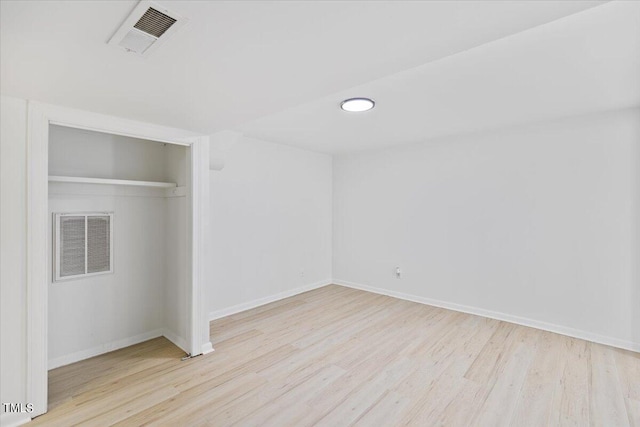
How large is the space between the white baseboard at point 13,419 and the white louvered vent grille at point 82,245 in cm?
108

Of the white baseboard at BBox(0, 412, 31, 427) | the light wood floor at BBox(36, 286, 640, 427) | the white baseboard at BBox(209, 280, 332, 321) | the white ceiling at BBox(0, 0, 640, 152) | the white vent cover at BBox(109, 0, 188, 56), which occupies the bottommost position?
the light wood floor at BBox(36, 286, 640, 427)

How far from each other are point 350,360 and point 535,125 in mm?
3400

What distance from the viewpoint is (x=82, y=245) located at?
2.78 meters

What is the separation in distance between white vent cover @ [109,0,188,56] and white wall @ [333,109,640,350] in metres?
3.83

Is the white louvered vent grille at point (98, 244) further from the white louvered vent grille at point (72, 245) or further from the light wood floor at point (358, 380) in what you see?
the light wood floor at point (358, 380)

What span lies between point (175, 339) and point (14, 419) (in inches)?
50.5

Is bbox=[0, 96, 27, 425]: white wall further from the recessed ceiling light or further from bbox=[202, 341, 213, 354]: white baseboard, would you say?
the recessed ceiling light

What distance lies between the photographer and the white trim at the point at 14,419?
6.19 feet

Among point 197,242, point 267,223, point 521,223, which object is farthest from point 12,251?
point 521,223

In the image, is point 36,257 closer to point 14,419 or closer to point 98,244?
point 98,244

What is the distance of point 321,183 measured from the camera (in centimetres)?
538

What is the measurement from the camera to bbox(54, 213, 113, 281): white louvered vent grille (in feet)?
8.70

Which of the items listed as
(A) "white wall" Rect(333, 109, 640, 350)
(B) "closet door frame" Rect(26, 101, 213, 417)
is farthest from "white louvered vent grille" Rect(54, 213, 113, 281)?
(A) "white wall" Rect(333, 109, 640, 350)

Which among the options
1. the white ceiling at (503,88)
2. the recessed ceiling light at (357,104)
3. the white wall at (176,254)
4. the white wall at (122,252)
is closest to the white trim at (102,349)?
the white wall at (122,252)
